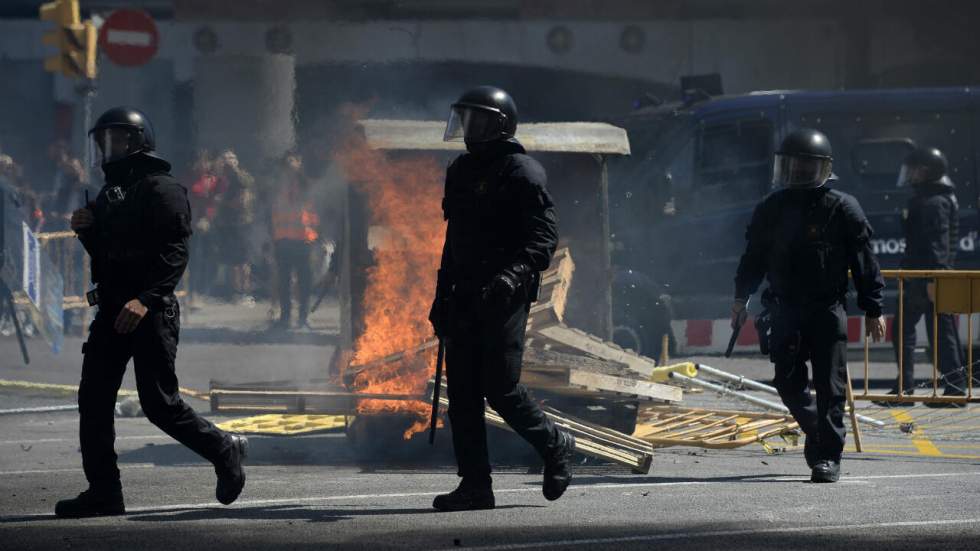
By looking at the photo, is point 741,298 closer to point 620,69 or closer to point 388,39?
point 388,39

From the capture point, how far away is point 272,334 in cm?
1680

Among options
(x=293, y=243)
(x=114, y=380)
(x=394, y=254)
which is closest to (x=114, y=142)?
(x=114, y=380)

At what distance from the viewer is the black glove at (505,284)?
21.7 ft

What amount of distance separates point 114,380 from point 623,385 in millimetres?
3152

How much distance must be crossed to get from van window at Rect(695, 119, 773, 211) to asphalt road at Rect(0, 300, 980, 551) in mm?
3664

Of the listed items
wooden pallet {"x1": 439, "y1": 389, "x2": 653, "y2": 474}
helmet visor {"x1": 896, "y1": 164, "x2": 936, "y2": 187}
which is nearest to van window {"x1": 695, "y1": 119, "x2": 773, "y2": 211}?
helmet visor {"x1": 896, "y1": 164, "x2": 936, "y2": 187}

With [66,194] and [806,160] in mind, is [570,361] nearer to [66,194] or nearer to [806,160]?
[806,160]

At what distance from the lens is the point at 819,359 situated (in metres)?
8.08

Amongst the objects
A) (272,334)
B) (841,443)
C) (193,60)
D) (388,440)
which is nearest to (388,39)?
(193,60)

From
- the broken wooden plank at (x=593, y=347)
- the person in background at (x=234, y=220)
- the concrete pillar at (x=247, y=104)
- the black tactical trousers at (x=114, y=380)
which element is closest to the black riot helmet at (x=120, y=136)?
the black tactical trousers at (x=114, y=380)

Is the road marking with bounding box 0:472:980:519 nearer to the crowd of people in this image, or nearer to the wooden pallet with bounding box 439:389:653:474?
the wooden pallet with bounding box 439:389:653:474

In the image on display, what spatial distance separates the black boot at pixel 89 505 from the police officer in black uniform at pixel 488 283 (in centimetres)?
138

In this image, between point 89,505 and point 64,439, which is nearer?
point 89,505

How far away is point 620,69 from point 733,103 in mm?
7708
